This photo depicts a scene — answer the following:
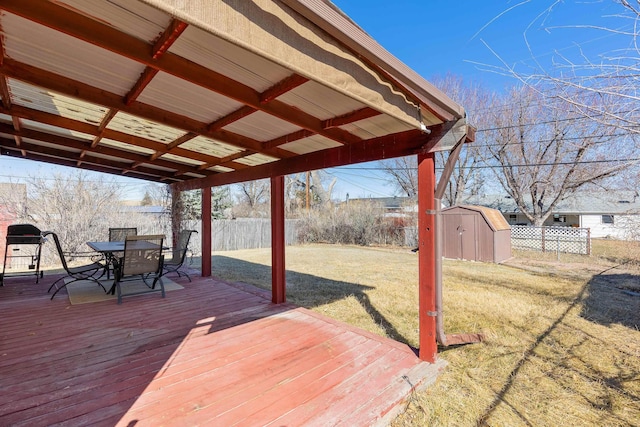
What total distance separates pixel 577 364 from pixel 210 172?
579cm

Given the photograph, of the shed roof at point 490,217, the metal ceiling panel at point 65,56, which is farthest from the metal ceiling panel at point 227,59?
the shed roof at point 490,217

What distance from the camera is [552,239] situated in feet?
37.2

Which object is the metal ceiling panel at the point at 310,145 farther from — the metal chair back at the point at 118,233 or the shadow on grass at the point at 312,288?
the metal chair back at the point at 118,233

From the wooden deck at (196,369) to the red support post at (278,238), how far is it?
1.31 ft

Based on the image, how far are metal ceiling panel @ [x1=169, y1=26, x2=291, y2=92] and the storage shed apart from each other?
933 centimetres

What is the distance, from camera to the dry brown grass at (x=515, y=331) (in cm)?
218

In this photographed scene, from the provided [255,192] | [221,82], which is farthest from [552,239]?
[255,192]

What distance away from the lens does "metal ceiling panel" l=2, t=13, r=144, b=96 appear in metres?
1.73

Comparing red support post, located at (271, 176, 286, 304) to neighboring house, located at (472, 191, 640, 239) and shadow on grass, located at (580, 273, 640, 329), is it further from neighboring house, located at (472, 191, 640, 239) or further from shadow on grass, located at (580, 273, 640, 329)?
neighboring house, located at (472, 191, 640, 239)

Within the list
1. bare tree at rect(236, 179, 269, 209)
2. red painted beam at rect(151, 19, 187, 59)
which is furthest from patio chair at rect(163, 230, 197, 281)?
bare tree at rect(236, 179, 269, 209)

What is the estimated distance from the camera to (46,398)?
201 cm

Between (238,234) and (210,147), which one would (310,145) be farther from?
(238,234)

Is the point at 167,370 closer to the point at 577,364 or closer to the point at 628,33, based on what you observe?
the point at 628,33

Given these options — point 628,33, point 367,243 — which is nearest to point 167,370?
point 628,33
